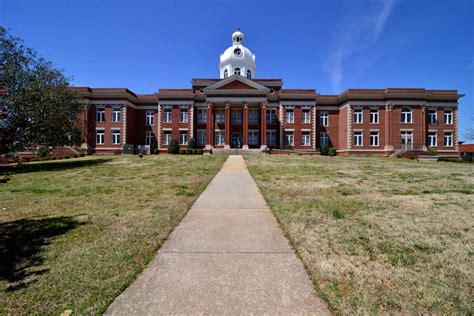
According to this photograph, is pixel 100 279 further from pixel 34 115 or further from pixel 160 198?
pixel 34 115

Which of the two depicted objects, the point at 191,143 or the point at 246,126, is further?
the point at 246,126

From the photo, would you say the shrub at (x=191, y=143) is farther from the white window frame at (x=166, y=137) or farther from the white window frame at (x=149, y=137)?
the white window frame at (x=149, y=137)

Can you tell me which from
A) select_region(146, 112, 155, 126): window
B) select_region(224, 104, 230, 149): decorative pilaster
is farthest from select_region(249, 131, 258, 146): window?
select_region(146, 112, 155, 126): window

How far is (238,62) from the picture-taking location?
52094 mm

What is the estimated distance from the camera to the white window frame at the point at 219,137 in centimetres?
4456

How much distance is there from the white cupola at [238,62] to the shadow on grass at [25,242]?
50370mm

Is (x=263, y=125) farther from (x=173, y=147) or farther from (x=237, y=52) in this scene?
(x=237, y=52)

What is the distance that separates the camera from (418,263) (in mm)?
3631

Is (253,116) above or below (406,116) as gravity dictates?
above

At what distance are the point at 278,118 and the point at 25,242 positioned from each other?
42978mm

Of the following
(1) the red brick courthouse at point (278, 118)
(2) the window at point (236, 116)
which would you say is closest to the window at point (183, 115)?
(1) the red brick courthouse at point (278, 118)

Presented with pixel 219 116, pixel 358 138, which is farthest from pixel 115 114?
pixel 358 138

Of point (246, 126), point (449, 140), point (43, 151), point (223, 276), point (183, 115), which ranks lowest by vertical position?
point (223, 276)

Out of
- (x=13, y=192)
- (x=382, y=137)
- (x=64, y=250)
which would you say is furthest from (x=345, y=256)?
(x=382, y=137)
